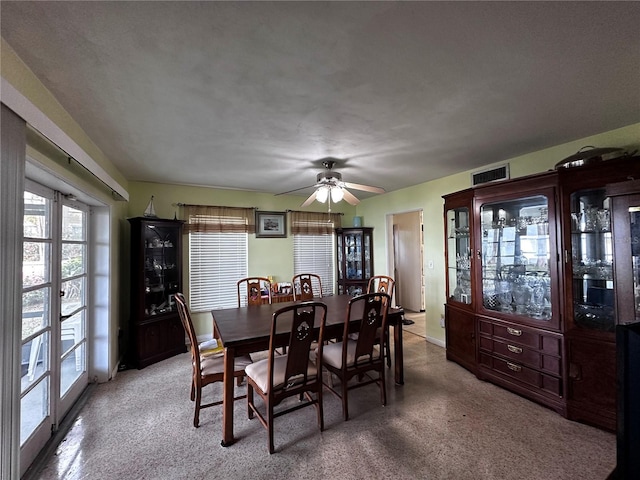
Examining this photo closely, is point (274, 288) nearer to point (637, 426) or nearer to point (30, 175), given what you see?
point (30, 175)

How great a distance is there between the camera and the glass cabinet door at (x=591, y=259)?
2.27 meters

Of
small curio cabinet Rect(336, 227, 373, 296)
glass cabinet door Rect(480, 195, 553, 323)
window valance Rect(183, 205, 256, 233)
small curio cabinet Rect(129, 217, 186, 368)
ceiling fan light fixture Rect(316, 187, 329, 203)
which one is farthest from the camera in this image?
small curio cabinet Rect(336, 227, 373, 296)

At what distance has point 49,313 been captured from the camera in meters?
2.19

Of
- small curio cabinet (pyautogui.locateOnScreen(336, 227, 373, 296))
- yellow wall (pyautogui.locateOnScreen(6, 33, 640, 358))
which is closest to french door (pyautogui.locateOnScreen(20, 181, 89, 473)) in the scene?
yellow wall (pyautogui.locateOnScreen(6, 33, 640, 358))

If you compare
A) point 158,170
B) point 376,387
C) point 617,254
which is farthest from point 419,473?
point 158,170

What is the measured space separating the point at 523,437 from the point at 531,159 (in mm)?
2704

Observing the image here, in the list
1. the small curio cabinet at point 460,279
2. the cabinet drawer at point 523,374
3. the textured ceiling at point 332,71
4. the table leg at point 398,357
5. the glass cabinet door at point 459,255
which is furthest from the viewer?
the glass cabinet door at point 459,255

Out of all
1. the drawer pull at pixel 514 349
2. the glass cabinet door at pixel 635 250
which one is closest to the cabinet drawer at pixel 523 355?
the drawer pull at pixel 514 349

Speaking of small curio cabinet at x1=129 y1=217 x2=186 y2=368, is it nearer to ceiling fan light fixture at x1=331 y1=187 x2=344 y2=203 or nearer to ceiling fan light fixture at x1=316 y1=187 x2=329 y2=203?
ceiling fan light fixture at x1=316 y1=187 x2=329 y2=203

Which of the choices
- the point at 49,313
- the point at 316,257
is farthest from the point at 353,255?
the point at 49,313

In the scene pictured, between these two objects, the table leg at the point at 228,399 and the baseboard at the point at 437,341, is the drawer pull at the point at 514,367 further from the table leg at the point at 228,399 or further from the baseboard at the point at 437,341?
the table leg at the point at 228,399

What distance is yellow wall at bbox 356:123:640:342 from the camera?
2.49 metres

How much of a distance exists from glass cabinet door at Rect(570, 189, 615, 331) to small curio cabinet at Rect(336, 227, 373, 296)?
10.5ft

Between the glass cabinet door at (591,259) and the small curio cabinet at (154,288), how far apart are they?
453 centimetres
